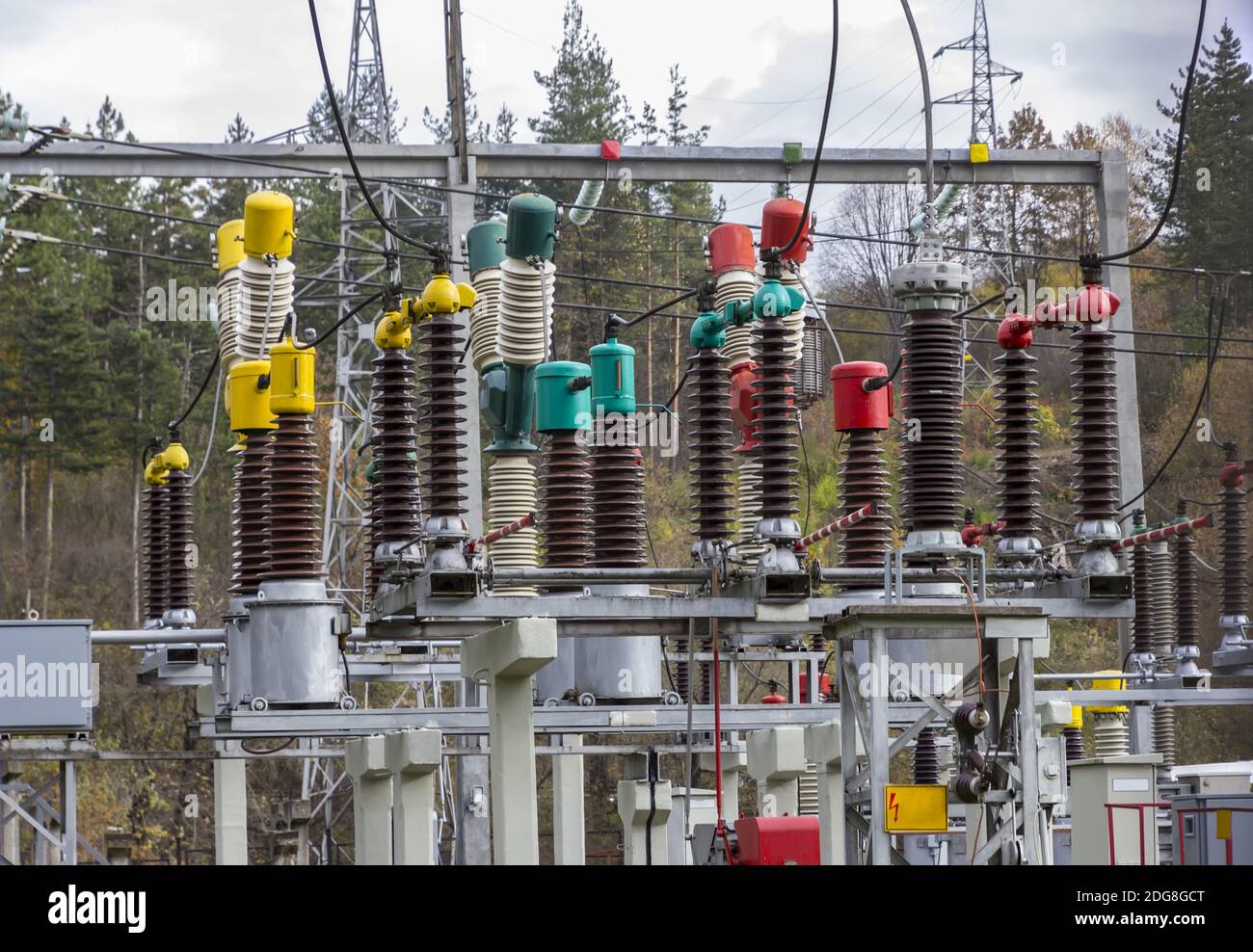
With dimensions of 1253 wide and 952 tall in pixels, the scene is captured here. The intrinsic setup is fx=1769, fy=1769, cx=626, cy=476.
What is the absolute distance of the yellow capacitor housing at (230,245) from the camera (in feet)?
38.5

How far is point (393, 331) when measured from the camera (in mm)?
8922

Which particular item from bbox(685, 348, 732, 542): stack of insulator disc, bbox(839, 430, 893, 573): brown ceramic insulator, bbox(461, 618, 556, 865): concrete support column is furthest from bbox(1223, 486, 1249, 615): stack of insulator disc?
bbox(461, 618, 556, 865): concrete support column

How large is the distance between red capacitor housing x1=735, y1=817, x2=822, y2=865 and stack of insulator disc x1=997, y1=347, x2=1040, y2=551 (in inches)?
76.0

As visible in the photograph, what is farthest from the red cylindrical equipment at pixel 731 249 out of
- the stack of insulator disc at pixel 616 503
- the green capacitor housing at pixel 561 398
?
the stack of insulator disc at pixel 616 503

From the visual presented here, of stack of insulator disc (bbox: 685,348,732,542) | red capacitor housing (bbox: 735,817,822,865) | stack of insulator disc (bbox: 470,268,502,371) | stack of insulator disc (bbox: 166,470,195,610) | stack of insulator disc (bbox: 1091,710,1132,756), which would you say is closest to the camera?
red capacitor housing (bbox: 735,817,822,865)

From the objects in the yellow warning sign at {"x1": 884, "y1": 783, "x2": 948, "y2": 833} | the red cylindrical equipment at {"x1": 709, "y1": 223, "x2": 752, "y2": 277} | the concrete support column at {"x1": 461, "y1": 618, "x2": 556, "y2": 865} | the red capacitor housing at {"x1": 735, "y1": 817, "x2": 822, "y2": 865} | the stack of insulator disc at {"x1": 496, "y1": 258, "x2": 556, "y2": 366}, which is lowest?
the red capacitor housing at {"x1": 735, "y1": 817, "x2": 822, "y2": 865}

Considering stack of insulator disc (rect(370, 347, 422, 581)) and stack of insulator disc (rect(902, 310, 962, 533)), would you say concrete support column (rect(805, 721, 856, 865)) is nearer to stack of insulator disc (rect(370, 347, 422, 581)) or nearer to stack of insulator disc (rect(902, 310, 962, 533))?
stack of insulator disc (rect(902, 310, 962, 533))

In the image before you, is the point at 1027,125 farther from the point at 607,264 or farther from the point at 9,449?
the point at 9,449

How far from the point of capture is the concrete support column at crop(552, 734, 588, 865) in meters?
9.94

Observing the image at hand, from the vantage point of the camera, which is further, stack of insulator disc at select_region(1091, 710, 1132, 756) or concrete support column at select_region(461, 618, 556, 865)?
stack of insulator disc at select_region(1091, 710, 1132, 756)

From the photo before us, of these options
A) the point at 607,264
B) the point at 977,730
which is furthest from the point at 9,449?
the point at 977,730

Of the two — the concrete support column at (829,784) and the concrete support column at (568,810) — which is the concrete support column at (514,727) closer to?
the concrete support column at (829,784)
